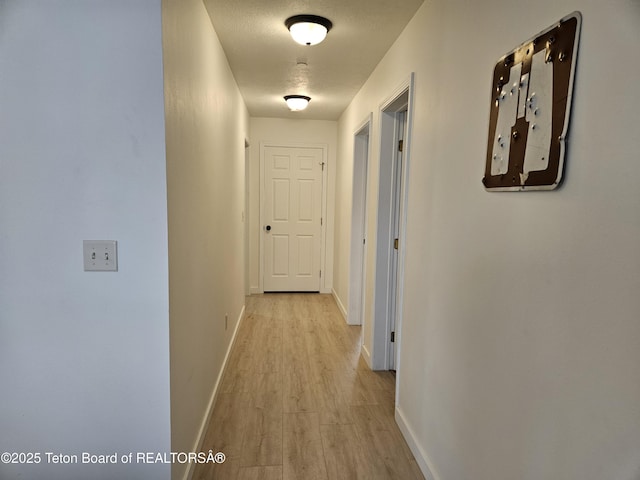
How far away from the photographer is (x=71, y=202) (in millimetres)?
1419

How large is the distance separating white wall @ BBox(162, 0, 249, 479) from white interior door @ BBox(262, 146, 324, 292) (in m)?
2.15

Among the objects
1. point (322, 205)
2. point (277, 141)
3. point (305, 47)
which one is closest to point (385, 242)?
point (305, 47)

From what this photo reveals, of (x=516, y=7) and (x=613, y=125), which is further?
(x=516, y=7)

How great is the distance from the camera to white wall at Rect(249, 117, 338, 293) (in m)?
5.15

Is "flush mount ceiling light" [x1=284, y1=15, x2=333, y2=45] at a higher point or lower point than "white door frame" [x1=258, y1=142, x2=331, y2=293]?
higher

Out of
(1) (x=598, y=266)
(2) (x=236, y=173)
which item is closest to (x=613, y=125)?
(1) (x=598, y=266)

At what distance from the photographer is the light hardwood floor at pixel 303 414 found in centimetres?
Answer: 196

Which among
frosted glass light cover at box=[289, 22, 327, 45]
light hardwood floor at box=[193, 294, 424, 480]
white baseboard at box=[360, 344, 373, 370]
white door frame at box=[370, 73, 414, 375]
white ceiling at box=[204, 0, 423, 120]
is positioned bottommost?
light hardwood floor at box=[193, 294, 424, 480]

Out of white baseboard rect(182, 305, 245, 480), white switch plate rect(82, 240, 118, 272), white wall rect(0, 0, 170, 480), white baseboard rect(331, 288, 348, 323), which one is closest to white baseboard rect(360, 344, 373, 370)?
white baseboard rect(331, 288, 348, 323)

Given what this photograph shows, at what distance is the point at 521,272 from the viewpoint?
1176 mm

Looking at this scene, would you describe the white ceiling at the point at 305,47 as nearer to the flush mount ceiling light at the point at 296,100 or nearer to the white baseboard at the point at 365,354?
the flush mount ceiling light at the point at 296,100

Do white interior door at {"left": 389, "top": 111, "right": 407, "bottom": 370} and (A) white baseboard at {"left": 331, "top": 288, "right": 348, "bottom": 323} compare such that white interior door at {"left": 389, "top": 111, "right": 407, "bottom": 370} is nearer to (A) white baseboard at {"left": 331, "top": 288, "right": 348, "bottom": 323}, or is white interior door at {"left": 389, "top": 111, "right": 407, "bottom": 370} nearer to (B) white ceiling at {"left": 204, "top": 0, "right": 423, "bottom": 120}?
(B) white ceiling at {"left": 204, "top": 0, "right": 423, "bottom": 120}

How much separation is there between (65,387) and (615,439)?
175 cm

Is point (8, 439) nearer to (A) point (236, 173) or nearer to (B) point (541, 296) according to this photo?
(B) point (541, 296)
